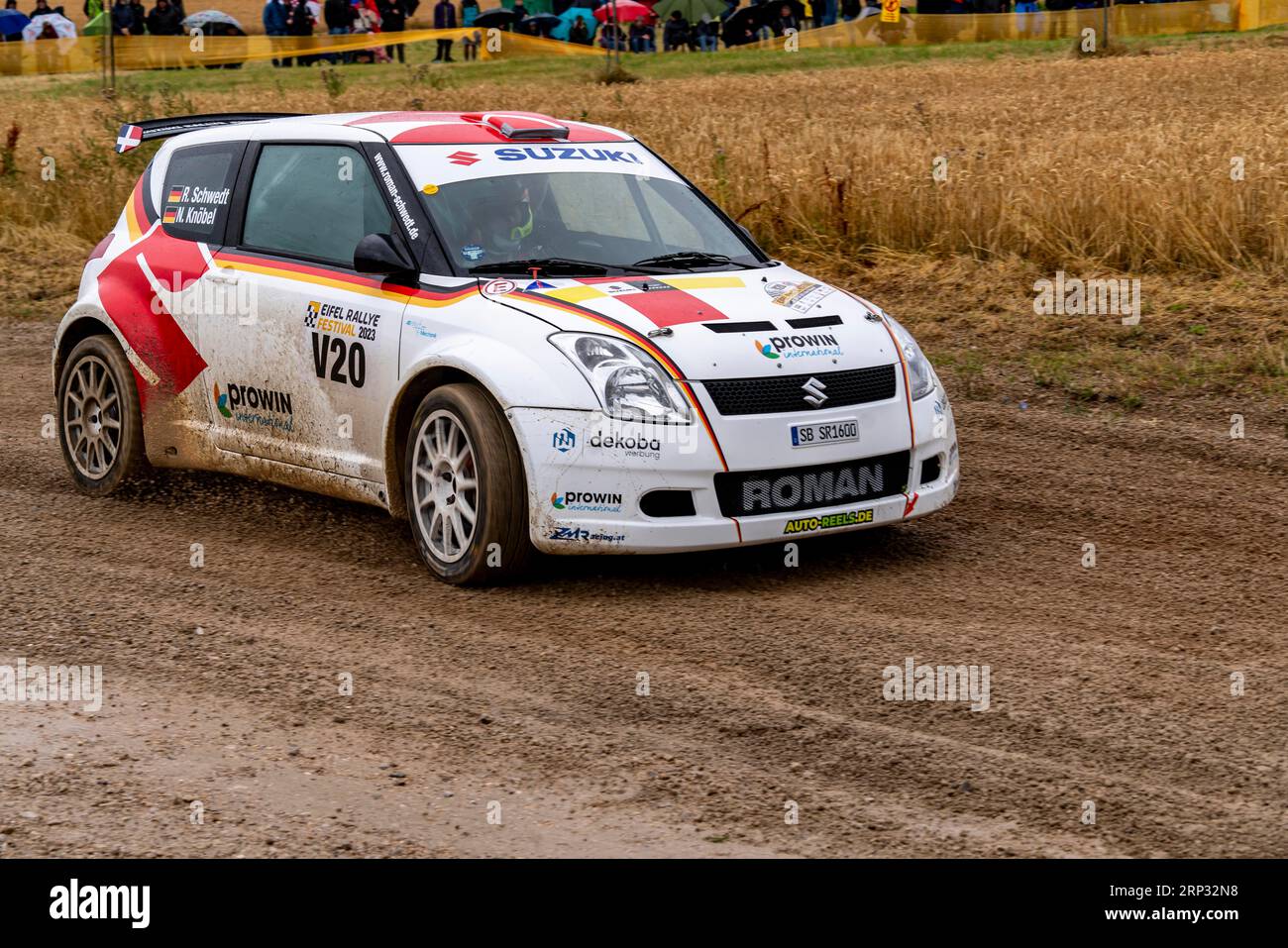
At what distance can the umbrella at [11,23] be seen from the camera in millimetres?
46062

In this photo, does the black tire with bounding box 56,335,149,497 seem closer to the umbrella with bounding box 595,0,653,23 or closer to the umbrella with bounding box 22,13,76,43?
the umbrella with bounding box 595,0,653,23

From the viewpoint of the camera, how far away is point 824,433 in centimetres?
684

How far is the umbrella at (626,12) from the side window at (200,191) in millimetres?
36979

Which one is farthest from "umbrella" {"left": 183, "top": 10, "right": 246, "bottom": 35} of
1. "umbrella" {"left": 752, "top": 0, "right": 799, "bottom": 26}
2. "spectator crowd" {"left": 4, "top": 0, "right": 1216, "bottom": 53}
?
"umbrella" {"left": 752, "top": 0, "right": 799, "bottom": 26}

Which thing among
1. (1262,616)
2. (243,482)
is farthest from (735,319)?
(243,482)

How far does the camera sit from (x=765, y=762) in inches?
201

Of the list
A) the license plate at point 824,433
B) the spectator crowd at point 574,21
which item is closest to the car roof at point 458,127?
Answer: the license plate at point 824,433

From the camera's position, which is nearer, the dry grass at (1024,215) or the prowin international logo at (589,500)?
the prowin international logo at (589,500)

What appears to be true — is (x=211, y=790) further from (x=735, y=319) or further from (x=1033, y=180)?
(x=1033, y=180)

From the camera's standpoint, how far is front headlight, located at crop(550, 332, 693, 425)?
666cm

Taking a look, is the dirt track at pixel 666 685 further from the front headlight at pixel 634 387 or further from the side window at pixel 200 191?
the side window at pixel 200 191

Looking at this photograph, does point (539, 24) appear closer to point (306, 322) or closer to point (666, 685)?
point (306, 322)

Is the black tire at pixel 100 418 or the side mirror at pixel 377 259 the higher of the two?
the side mirror at pixel 377 259

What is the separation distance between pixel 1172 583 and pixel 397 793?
11.5ft
